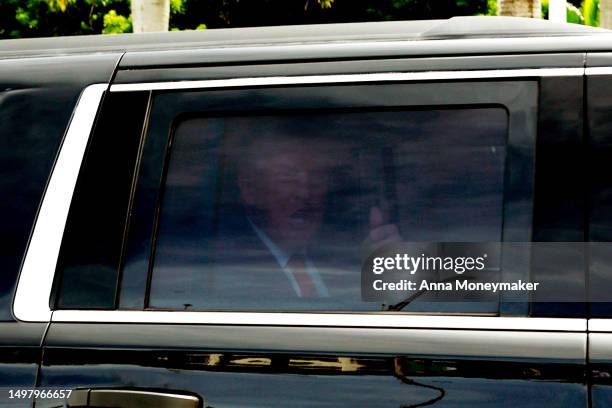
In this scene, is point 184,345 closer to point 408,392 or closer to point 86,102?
point 408,392

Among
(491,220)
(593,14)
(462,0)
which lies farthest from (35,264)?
(462,0)

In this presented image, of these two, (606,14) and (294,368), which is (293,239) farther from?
(606,14)

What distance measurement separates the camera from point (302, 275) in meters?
2.32

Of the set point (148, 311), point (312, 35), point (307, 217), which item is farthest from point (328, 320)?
point (312, 35)

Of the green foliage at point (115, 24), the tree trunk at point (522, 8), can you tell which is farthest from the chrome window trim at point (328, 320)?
the green foliage at point (115, 24)

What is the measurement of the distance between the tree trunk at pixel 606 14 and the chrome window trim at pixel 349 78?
435 inches

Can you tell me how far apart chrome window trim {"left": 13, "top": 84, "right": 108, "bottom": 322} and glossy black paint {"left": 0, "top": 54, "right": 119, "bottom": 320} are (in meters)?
0.02

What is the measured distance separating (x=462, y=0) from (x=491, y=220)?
22382 millimetres

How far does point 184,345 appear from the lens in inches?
89.4

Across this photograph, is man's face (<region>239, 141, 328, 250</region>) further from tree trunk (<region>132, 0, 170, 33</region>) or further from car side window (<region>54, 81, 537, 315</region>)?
tree trunk (<region>132, 0, 170, 33</region>)

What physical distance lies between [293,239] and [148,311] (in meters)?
0.37

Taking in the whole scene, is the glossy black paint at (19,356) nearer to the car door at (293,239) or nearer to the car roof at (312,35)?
the car door at (293,239)

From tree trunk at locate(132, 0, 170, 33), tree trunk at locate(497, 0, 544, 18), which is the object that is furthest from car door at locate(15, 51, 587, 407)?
tree trunk at locate(132, 0, 170, 33)

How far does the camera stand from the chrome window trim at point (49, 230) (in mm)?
2393
